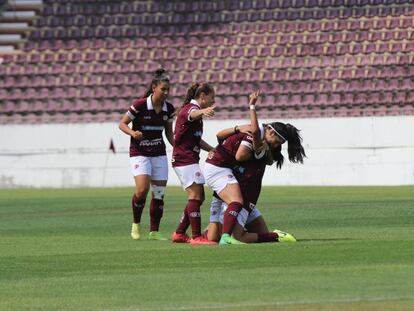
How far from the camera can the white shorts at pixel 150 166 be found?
48.5 ft

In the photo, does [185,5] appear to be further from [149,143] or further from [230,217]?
[230,217]

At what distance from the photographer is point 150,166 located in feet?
48.7

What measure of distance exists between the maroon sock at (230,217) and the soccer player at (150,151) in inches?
68.0

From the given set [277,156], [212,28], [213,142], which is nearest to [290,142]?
[277,156]

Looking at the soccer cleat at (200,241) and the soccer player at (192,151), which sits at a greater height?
the soccer player at (192,151)

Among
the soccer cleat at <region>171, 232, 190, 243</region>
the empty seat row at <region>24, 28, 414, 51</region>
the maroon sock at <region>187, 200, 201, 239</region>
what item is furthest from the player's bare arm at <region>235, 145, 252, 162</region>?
the empty seat row at <region>24, 28, 414, 51</region>

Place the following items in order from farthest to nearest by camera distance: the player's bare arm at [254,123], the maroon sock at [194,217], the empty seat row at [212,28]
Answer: the empty seat row at [212,28]
the maroon sock at [194,217]
the player's bare arm at [254,123]

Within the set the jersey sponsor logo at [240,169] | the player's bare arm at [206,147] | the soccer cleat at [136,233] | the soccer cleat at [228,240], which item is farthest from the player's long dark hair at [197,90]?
the soccer cleat at [136,233]

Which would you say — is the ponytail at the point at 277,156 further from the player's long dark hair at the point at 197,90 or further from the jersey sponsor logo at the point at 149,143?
the jersey sponsor logo at the point at 149,143

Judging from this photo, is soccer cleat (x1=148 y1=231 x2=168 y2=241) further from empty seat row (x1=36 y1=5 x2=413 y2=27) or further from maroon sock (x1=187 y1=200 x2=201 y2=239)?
empty seat row (x1=36 y1=5 x2=413 y2=27)

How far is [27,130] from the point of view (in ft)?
121

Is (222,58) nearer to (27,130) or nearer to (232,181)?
(27,130)

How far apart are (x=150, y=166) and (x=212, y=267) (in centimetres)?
431

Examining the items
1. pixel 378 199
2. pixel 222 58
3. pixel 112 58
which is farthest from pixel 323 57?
pixel 378 199
